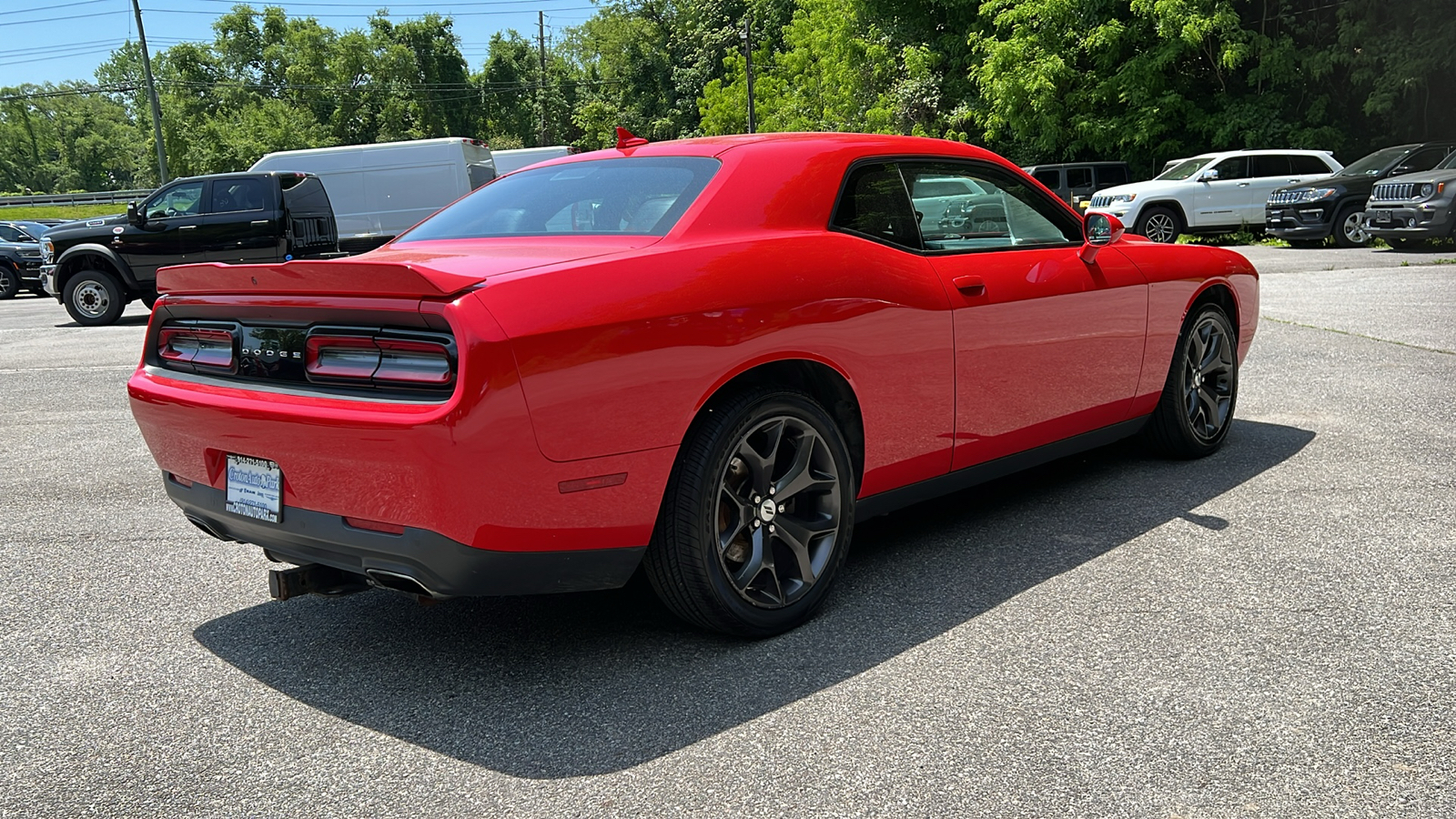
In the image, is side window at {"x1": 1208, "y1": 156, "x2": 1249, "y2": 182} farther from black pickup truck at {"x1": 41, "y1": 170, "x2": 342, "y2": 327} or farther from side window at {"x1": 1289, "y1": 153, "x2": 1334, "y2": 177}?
black pickup truck at {"x1": 41, "y1": 170, "x2": 342, "y2": 327}

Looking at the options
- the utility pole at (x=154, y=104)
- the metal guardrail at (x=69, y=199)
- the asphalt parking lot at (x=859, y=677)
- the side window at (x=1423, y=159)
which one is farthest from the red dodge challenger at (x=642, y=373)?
the metal guardrail at (x=69, y=199)

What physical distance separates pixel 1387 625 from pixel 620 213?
8.57ft

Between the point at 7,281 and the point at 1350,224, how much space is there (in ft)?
82.6

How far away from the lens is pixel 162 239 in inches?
624

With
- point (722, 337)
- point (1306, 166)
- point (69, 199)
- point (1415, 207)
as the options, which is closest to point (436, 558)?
point (722, 337)

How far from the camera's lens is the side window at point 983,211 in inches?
165

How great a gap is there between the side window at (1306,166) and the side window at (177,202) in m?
18.9

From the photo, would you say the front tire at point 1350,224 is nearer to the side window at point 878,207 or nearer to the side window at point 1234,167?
the side window at point 1234,167

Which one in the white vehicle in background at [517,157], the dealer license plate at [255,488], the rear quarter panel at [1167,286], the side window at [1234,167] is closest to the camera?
the dealer license plate at [255,488]

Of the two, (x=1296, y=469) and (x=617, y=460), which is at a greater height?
(x=617, y=460)

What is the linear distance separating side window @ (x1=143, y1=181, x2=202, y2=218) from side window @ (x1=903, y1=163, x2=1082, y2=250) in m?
14.2

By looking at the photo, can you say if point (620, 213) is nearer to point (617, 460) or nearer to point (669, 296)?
point (669, 296)

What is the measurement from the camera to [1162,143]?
1100 inches

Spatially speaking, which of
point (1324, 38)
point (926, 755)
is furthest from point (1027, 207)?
point (1324, 38)
